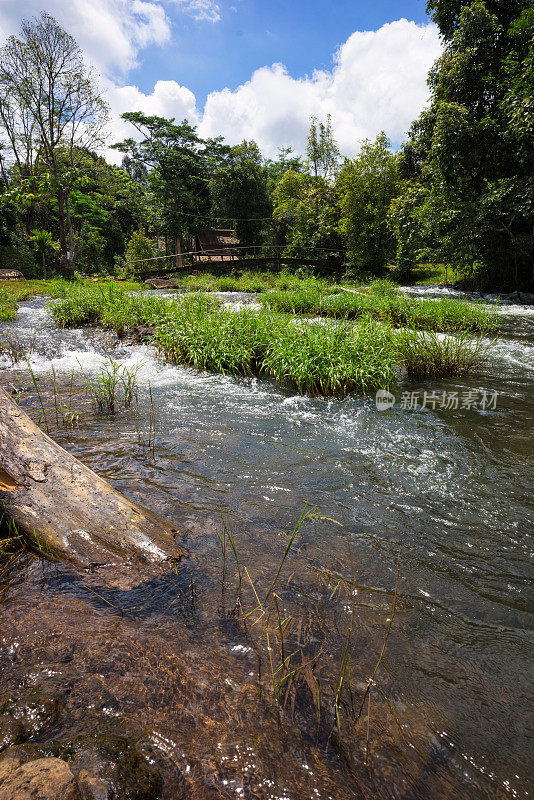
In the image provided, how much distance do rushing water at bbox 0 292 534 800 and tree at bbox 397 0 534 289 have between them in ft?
46.7

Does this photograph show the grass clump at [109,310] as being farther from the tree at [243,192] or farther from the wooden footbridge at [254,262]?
the tree at [243,192]

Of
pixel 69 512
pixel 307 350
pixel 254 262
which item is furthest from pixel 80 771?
pixel 254 262

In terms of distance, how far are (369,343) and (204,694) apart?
6457mm

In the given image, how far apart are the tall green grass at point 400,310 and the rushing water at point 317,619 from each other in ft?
19.0

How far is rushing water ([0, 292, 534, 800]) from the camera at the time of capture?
145 cm

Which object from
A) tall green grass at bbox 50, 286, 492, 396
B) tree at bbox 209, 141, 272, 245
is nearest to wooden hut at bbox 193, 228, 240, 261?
tree at bbox 209, 141, 272, 245

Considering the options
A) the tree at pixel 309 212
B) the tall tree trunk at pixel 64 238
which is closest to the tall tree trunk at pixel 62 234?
the tall tree trunk at pixel 64 238

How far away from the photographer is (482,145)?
15.3 metres

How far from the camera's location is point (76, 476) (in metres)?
2.58

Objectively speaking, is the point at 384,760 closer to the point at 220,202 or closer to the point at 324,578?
the point at 324,578

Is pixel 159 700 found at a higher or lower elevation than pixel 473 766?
higher

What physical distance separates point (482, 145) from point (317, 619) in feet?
63.9

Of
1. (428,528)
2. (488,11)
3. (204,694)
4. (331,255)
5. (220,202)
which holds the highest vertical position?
(488,11)

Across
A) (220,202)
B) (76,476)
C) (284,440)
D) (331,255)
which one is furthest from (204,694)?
(220,202)
